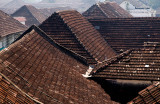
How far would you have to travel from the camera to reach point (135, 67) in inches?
583

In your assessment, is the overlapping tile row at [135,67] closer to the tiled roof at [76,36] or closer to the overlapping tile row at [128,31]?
the tiled roof at [76,36]

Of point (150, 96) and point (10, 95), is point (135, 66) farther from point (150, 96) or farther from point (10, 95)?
point (10, 95)

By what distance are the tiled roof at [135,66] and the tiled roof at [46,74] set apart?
101 centimetres

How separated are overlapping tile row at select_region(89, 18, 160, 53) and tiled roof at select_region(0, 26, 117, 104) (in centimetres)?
827

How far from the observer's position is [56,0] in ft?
420

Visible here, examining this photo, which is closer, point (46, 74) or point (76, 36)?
point (46, 74)

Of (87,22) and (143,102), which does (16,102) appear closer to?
(143,102)

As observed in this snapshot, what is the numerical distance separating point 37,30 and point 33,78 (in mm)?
7104

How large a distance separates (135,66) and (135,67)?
0.22ft

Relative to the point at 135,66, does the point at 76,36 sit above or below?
below

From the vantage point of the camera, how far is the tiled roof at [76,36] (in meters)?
19.8

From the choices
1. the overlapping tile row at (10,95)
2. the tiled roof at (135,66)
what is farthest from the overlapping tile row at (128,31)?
the overlapping tile row at (10,95)

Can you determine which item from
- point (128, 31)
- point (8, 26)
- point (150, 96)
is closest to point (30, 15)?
point (8, 26)

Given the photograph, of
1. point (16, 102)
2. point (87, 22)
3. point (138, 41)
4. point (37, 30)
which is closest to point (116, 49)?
point (138, 41)
